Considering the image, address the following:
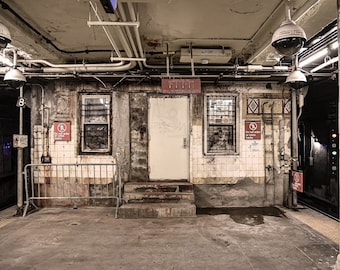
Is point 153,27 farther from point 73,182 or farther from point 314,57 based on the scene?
point 73,182

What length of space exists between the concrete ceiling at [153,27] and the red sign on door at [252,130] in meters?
1.39

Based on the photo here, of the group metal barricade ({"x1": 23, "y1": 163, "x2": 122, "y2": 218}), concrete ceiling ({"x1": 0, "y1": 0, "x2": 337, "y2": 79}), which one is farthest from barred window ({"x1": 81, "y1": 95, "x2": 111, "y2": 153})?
concrete ceiling ({"x1": 0, "y1": 0, "x2": 337, "y2": 79})

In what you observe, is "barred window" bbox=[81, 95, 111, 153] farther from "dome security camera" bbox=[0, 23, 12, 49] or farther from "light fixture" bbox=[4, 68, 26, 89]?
"dome security camera" bbox=[0, 23, 12, 49]

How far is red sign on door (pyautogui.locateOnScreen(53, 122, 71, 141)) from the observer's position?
603 cm

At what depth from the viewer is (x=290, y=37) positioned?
104 inches

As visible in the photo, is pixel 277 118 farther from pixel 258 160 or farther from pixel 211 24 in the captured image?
pixel 211 24

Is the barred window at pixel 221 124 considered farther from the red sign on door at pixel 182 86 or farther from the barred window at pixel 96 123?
the barred window at pixel 96 123

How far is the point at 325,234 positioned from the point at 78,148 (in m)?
4.94

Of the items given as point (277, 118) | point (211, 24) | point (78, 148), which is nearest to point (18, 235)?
point (78, 148)

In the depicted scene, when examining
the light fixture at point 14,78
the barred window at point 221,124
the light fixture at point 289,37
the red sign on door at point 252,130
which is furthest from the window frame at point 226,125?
the light fixture at point 14,78

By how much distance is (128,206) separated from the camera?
520cm

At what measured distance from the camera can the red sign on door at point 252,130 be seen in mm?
6121

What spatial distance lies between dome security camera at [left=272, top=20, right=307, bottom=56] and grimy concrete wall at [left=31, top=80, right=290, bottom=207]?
3.35 meters

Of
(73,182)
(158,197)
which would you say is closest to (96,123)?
(73,182)
